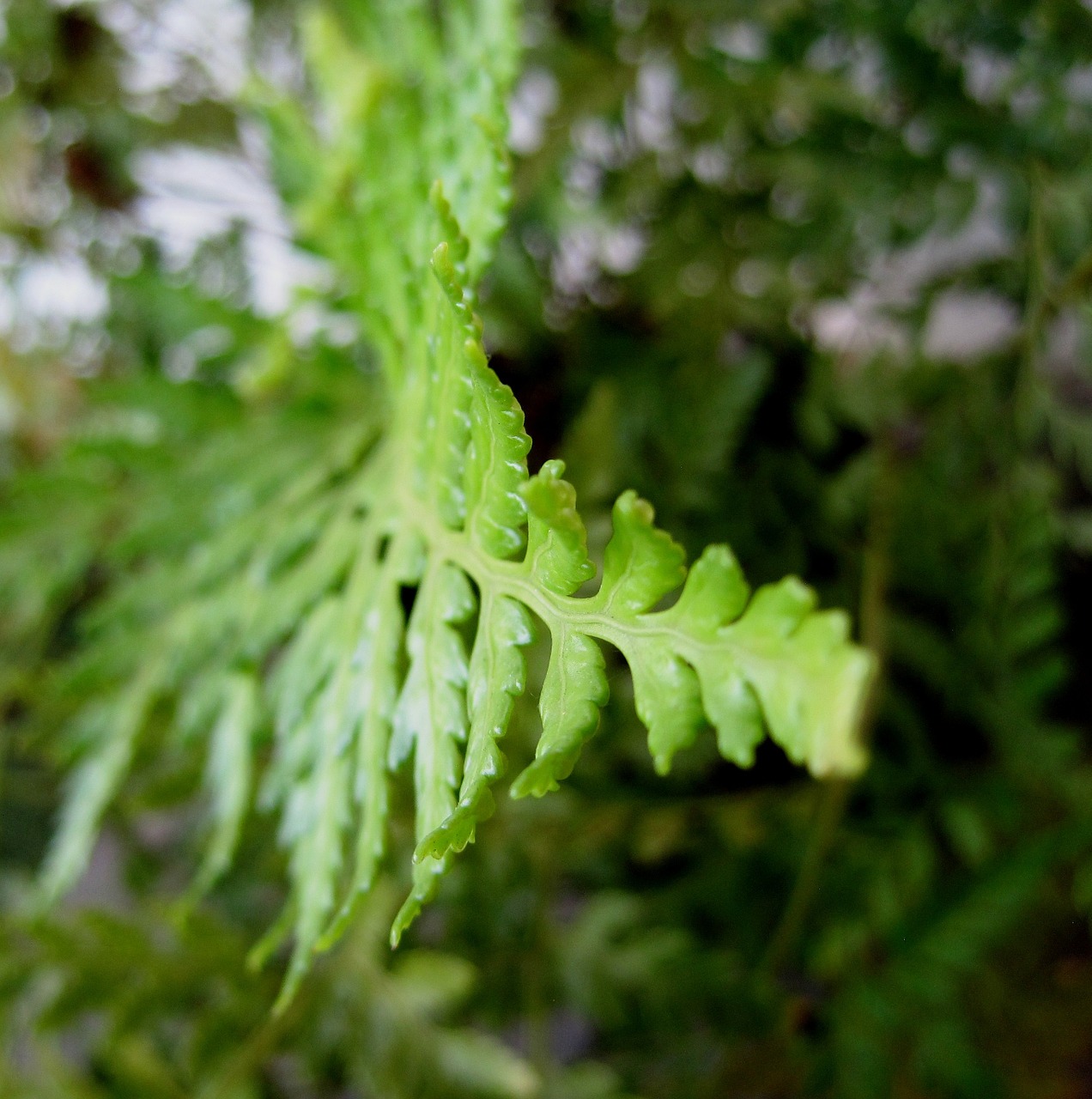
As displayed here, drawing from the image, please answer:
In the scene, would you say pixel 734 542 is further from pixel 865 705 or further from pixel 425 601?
pixel 425 601

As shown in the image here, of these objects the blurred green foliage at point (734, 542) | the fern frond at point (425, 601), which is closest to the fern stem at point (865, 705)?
the blurred green foliage at point (734, 542)

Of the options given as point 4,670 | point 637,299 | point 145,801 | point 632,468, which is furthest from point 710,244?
point 4,670

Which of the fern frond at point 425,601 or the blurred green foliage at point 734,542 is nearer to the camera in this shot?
the fern frond at point 425,601

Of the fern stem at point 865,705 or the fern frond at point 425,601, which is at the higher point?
the fern frond at point 425,601

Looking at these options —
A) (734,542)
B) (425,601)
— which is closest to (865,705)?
(734,542)

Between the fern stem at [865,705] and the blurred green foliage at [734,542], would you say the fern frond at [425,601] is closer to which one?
the blurred green foliage at [734,542]
